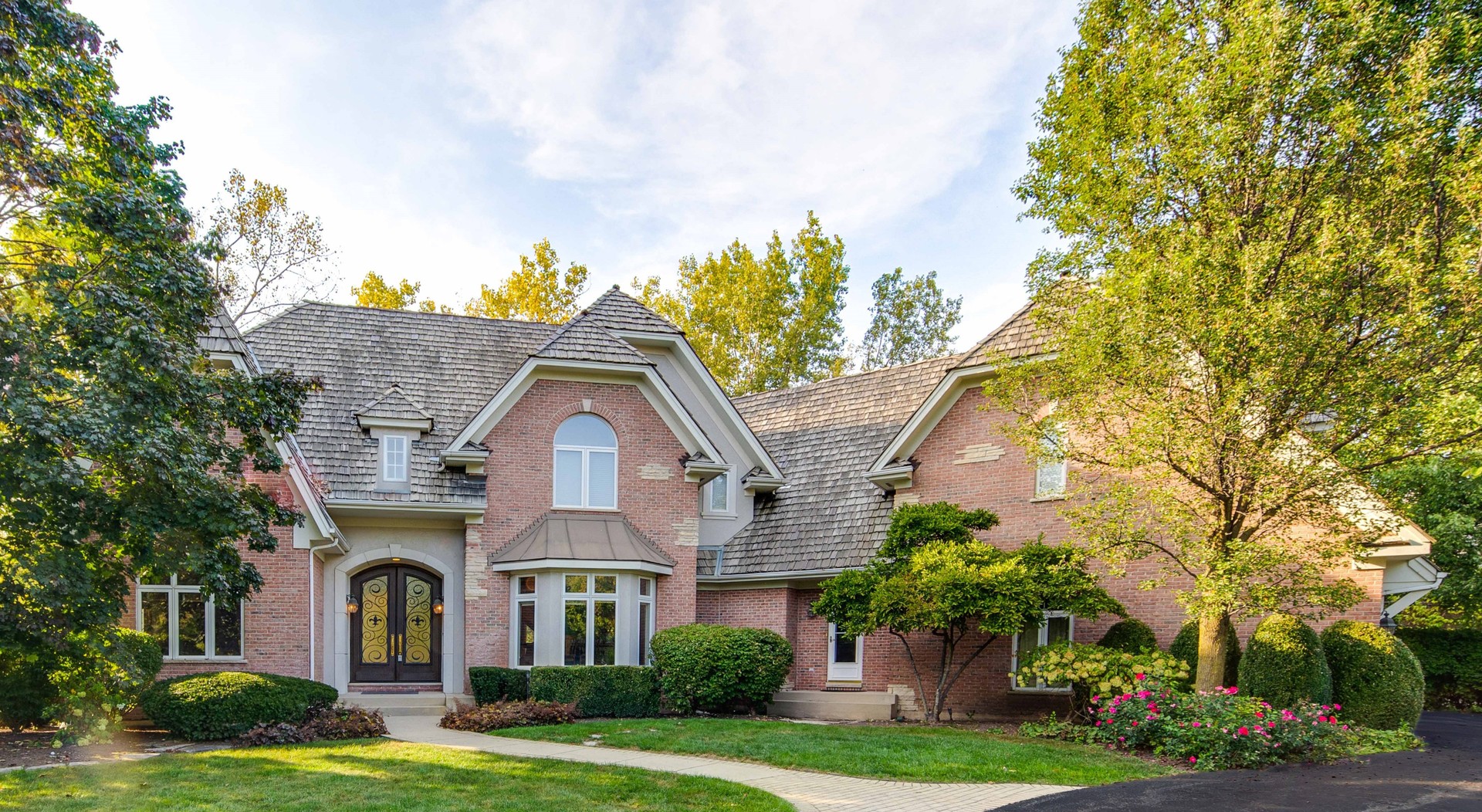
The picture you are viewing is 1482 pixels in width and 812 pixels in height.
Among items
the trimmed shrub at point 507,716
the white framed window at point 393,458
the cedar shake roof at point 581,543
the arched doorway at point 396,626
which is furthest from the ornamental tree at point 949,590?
the white framed window at point 393,458

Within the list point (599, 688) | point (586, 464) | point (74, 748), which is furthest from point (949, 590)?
point (74, 748)

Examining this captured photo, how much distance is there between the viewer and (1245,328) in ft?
37.1

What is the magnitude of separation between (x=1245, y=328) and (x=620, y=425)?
11061mm

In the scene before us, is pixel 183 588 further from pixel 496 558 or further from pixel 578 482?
pixel 578 482

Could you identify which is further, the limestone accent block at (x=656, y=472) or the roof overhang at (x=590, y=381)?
the limestone accent block at (x=656, y=472)

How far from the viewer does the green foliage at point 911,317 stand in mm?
41000

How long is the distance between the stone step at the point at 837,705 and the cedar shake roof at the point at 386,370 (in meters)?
7.11

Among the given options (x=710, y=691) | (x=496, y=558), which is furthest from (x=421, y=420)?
(x=710, y=691)

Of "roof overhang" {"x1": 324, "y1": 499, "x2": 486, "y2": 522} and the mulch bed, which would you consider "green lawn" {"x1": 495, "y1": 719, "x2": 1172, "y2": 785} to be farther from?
"roof overhang" {"x1": 324, "y1": 499, "x2": 486, "y2": 522}

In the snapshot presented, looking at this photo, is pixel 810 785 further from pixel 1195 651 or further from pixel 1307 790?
pixel 1195 651

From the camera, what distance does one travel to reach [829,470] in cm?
2059

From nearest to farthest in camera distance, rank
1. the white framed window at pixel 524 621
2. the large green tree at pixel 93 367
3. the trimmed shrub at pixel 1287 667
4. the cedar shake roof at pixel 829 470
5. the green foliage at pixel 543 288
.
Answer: the large green tree at pixel 93 367
the trimmed shrub at pixel 1287 667
the white framed window at pixel 524 621
the cedar shake roof at pixel 829 470
the green foliage at pixel 543 288

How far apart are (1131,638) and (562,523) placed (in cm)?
997

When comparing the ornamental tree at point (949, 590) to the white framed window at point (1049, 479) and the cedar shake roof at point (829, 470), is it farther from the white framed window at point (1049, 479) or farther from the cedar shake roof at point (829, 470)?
the cedar shake roof at point (829, 470)
